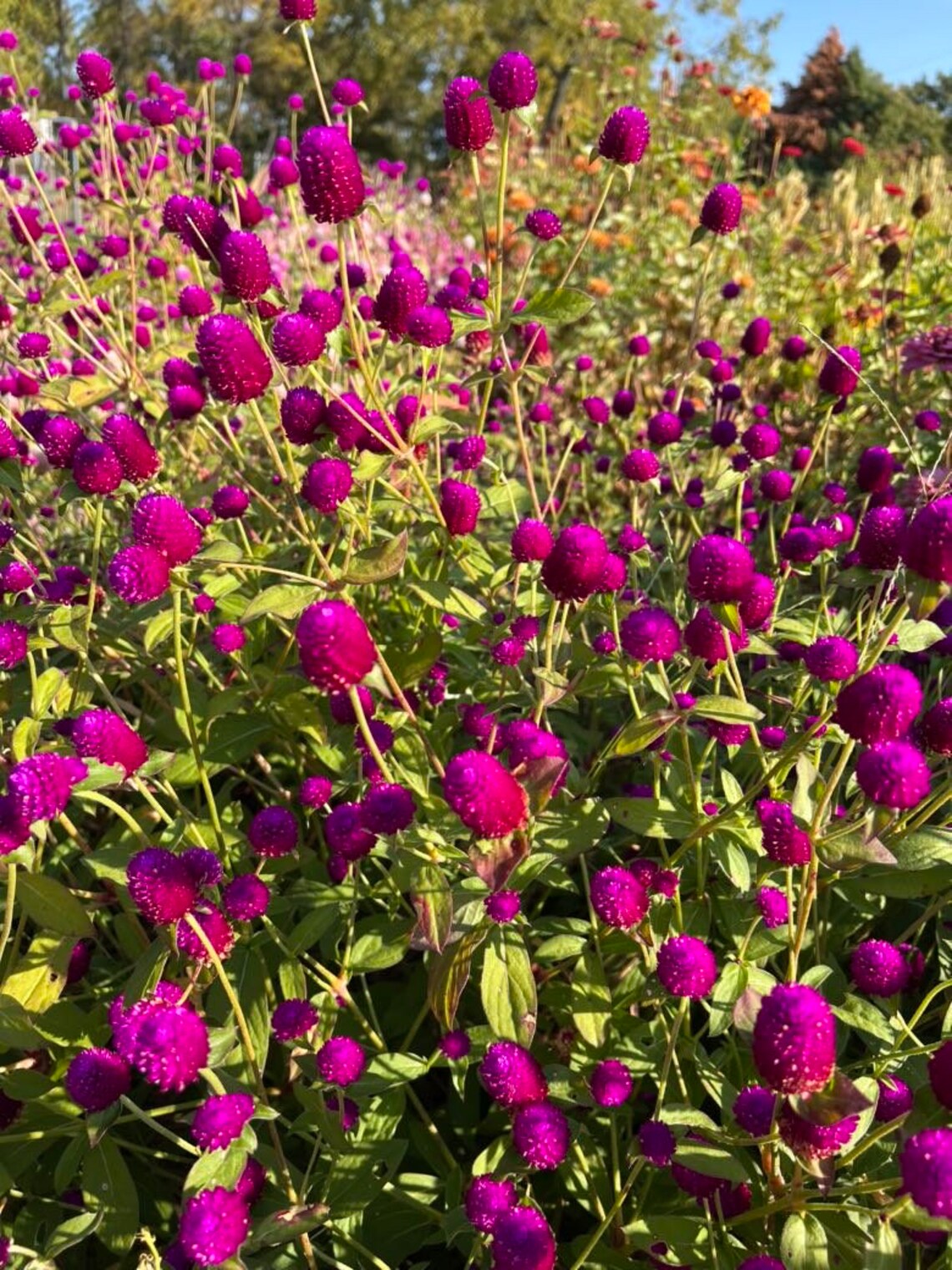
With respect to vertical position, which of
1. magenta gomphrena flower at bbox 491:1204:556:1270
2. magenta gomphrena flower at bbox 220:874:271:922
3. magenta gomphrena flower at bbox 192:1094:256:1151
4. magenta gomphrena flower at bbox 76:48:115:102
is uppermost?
magenta gomphrena flower at bbox 76:48:115:102

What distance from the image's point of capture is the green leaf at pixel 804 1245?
1.28 m

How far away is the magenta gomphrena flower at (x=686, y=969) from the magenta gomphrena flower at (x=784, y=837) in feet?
0.62

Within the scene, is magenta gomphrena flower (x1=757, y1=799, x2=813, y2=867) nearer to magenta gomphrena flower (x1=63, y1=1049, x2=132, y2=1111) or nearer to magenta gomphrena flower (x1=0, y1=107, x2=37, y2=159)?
magenta gomphrena flower (x1=63, y1=1049, x2=132, y2=1111)

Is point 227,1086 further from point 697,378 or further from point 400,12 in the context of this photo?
point 400,12

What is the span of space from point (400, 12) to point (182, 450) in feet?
95.6

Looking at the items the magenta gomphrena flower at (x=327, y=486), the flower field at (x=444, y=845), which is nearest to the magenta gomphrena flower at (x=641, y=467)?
the flower field at (x=444, y=845)

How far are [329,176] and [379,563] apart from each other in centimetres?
74

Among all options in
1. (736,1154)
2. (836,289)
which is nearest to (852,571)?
(736,1154)

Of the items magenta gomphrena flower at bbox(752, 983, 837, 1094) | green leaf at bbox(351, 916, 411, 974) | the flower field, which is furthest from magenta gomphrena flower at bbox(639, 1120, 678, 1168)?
green leaf at bbox(351, 916, 411, 974)

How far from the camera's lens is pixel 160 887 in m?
1.32

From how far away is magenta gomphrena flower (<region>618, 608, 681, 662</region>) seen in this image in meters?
1.57

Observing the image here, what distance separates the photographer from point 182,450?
352cm

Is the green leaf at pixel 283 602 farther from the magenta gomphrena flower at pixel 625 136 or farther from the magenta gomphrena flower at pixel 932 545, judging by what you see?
the magenta gomphrena flower at pixel 625 136

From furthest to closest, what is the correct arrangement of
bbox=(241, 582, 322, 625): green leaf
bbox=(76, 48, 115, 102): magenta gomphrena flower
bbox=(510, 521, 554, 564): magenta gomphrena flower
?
bbox=(76, 48, 115, 102): magenta gomphrena flower, bbox=(510, 521, 554, 564): magenta gomphrena flower, bbox=(241, 582, 322, 625): green leaf
